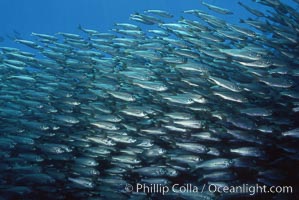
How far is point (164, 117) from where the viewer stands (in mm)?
6938

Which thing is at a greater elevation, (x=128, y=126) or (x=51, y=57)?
(x=51, y=57)

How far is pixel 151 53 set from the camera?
25.3ft

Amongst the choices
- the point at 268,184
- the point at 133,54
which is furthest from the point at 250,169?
the point at 133,54

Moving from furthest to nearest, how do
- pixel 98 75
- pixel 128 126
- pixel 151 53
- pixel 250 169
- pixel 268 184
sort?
pixel 98 75 → pixel 151 53 → pixel 128 126 → pixel 250 169 → pixel 268 184

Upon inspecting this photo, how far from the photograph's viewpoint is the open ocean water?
6188mm

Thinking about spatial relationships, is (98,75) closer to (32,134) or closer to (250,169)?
(32,134)

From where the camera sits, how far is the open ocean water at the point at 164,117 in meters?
6.19

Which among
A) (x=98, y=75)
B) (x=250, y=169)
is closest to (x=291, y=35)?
(x=250, y=169)

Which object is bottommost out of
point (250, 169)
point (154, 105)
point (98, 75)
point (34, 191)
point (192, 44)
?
point (34, 191)

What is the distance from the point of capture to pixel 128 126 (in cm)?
720

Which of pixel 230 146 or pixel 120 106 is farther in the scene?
pixel 120 106

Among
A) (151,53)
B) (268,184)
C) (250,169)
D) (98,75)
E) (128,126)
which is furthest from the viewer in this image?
(98,75)

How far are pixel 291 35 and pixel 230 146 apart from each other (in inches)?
99.9

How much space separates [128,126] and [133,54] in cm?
191
